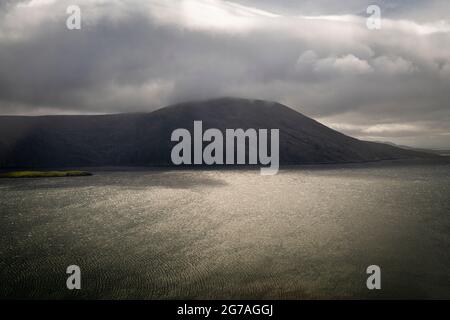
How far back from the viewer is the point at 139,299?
17.8 m

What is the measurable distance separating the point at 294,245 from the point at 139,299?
632 inches

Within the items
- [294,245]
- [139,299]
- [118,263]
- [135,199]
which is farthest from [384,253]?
[135,199]

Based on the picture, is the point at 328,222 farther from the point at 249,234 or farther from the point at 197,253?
the point at 197,253

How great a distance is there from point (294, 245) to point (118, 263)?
15.7 meters

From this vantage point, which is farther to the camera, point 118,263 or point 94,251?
point 94,251

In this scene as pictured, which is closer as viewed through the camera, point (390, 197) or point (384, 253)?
point (384, 253)

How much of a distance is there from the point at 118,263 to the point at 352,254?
19.3 meters
